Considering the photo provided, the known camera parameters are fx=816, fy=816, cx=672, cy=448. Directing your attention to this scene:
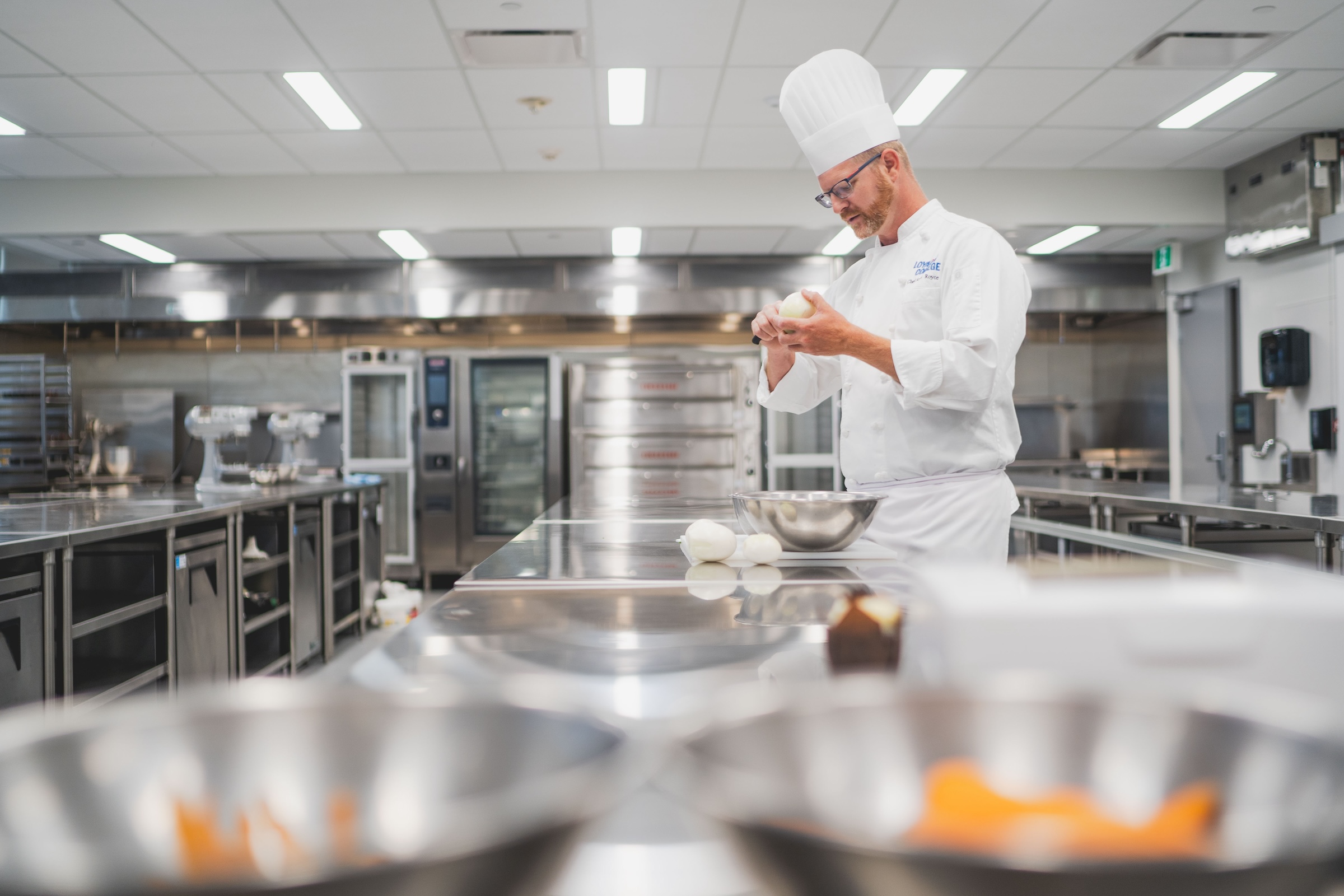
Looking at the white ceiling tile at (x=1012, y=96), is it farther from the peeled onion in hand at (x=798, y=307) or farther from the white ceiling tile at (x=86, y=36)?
the white ceiling tile at (x=86, y=36)

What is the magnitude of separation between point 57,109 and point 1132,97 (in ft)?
17.7

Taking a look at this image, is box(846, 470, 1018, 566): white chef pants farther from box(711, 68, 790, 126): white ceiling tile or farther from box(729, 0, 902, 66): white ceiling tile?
box(711, 68, 790, 126): white ceiling tile

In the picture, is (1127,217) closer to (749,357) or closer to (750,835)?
(749,357)

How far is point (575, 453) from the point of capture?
6336 millimetres

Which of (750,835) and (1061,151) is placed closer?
(750,835)

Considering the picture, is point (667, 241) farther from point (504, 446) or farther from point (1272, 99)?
point (1272, 99)

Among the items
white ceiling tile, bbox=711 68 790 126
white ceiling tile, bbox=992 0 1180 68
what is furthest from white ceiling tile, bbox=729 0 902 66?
white ceiling tile, bbox=992 0 1180 68

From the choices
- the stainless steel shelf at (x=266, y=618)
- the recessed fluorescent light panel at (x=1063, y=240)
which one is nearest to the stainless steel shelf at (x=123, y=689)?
the stainless steel shelf at (x=266, y=618)

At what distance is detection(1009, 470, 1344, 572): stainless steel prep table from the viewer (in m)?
2.34

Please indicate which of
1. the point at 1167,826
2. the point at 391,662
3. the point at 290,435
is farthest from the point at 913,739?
the point at 290,435

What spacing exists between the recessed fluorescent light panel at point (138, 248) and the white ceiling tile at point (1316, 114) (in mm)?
6884

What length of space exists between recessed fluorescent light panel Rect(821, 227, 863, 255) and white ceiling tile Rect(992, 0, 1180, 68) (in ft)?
5.99

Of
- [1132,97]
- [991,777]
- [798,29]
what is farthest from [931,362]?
[1132,97]

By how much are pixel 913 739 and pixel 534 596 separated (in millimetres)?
813
